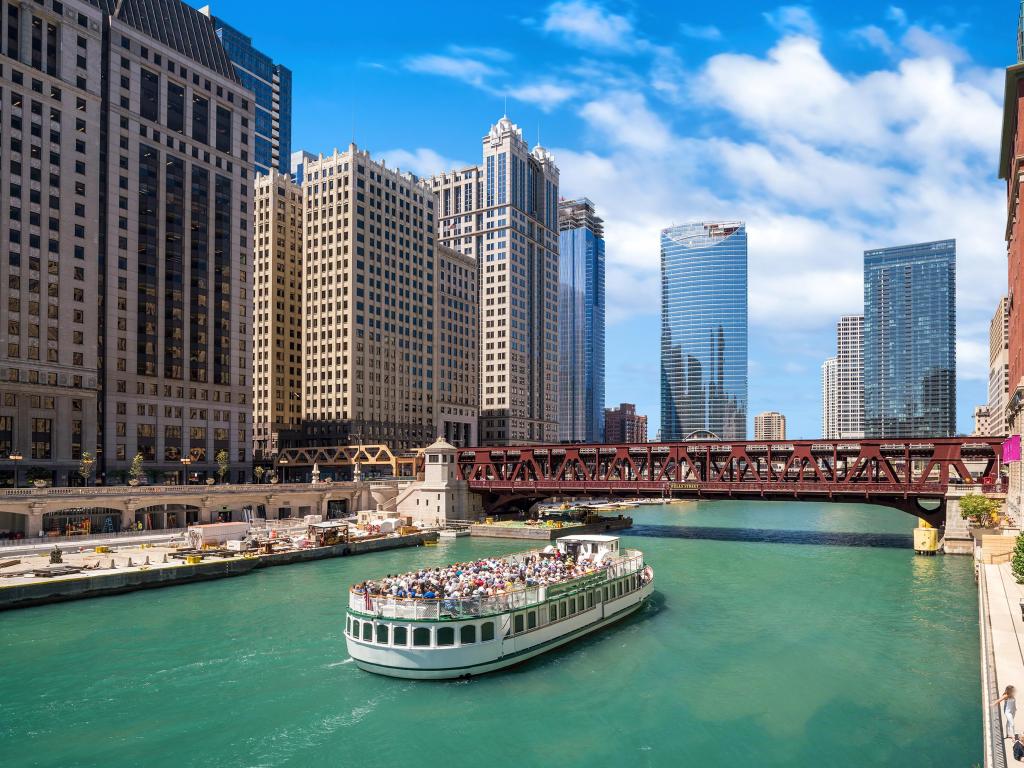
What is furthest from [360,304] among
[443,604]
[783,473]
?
[443,604]

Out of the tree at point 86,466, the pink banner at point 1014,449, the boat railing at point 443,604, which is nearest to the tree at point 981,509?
the pink banner at point 1014,449

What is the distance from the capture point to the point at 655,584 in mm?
67188

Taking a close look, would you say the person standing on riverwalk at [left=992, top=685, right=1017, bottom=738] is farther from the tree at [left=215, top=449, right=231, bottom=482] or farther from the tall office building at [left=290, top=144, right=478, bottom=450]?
the tall office building at [left=290, top=144, right=478, bottom=450]

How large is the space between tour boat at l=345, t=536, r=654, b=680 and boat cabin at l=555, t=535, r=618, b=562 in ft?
28.1

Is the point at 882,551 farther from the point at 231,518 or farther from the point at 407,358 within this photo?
the point at 407,358

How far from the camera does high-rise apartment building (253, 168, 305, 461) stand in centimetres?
17750

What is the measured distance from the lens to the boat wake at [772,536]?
312 feet

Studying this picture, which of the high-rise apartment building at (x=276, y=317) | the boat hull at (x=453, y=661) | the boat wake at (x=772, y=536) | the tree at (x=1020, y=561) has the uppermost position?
the high-rise apartment building at (x=276, y=317)

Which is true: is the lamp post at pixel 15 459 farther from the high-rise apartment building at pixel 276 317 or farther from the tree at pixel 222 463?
the high-rise apartment building at pixel 276 317

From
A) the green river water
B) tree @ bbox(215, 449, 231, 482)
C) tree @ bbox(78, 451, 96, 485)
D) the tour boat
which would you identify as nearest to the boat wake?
the green river water

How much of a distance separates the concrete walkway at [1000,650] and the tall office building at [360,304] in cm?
13678

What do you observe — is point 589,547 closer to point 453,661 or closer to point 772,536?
point 453,661

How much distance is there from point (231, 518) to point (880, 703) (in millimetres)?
86077

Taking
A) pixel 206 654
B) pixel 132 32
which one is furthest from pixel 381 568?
pixel 132 32
